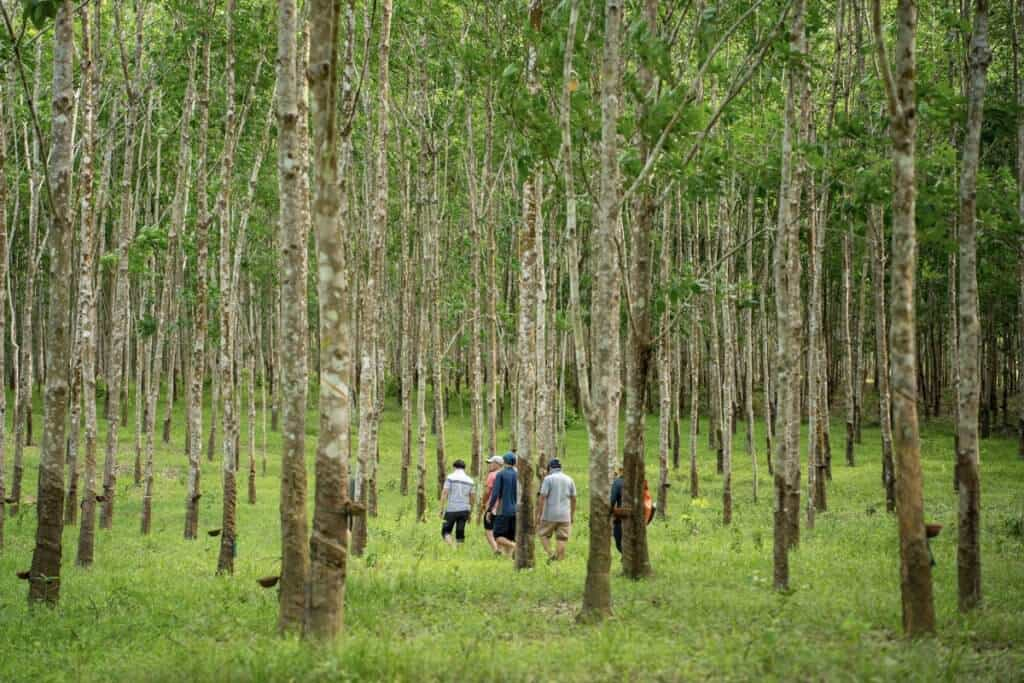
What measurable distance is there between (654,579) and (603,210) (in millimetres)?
5444

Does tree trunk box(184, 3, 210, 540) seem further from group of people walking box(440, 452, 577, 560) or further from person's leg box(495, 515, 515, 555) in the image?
person's leg box(495, 515, 515, 555)

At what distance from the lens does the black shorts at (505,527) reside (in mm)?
16562

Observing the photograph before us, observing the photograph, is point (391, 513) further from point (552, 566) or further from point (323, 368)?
point (323, 368)

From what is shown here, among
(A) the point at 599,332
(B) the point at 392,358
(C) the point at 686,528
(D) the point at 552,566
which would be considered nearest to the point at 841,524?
(C) the point at 686,528

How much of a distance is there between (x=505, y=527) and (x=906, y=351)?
894 cm

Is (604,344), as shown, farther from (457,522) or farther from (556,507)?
(457,522)

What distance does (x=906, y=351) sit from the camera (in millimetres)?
9133

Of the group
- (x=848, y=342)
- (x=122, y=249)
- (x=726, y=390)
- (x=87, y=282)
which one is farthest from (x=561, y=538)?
(x=848, y=342)

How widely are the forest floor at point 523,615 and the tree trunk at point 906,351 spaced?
1.65 ft

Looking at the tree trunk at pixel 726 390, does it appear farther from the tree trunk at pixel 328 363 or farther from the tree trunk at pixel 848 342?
the tree trunk at pixel 328 363

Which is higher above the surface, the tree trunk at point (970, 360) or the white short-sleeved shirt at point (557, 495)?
the tree trunk at point (970, 360)

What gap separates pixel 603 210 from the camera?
10242mm

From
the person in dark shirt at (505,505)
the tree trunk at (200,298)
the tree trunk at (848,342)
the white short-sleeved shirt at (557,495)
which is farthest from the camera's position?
the tree trunk at (848,342)

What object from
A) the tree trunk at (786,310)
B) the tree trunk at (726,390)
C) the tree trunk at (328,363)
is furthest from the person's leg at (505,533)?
the tree trunk at (328,363)
